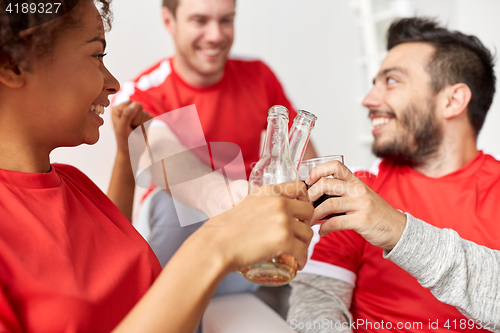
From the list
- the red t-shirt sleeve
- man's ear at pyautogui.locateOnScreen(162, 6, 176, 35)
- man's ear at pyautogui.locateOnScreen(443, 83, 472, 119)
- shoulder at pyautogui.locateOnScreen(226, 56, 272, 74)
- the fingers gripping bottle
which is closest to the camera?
the red t-shirt sleeve

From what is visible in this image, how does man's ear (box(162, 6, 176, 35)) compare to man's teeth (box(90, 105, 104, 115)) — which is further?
man's ear (box(162, 6, 176, 35))

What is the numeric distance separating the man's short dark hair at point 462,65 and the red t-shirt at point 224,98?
0.57m

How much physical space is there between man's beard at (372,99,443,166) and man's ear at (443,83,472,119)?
5 centimetres

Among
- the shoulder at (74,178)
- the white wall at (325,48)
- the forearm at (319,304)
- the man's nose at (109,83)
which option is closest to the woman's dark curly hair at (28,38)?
the man's nose at (109,83)

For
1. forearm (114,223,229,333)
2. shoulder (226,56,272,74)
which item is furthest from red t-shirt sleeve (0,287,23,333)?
shoulder (226,56,272,74)

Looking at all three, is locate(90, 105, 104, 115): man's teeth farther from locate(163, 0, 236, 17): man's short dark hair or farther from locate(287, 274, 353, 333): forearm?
locate(163, 0, 236, 17): man's short dark hair

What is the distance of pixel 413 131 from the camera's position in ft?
4.14

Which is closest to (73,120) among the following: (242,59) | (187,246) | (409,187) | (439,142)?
→ (187,246)

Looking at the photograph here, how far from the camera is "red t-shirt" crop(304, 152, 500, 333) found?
1.01 m

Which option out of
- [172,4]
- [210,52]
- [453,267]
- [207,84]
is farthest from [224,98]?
[453,267]

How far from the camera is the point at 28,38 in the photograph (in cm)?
54

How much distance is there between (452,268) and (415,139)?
0.55 meters

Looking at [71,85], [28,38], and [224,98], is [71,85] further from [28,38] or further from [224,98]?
[224,98]

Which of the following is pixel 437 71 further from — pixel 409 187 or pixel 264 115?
pixel 264 115
